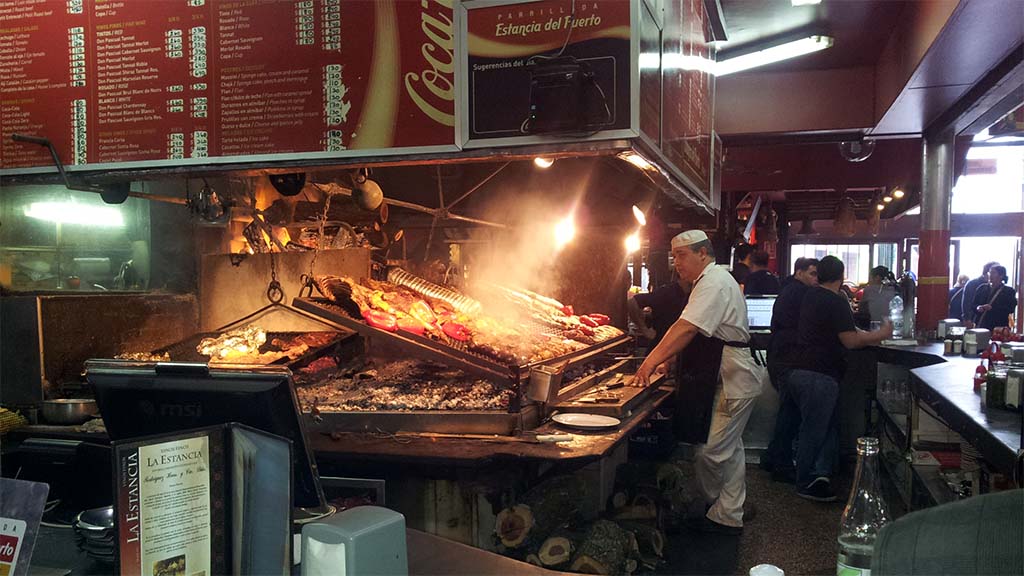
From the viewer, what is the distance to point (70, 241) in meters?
4.38

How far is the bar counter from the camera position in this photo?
7.84ft

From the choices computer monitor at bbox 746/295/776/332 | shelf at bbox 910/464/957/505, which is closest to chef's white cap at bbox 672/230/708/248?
shelf at bbox 910/464/957/505

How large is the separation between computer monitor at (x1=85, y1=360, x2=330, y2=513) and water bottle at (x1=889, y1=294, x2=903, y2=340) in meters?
6.77

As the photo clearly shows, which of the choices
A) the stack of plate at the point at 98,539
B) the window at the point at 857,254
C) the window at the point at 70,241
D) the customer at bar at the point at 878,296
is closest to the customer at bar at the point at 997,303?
the customer at bar at the point at 878,296

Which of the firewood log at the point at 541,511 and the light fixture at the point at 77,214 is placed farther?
the light fixture at the point at 77,214

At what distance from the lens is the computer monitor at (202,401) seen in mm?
1588

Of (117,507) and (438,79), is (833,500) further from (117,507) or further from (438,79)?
(117,507)

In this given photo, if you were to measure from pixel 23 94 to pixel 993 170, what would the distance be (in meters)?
20.7

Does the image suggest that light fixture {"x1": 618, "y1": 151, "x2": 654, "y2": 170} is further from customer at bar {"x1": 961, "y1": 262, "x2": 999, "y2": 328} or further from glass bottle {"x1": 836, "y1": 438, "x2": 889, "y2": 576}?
customer at bar {"x1": 961, "y1": 262, "x2": 999, "y2": 328}

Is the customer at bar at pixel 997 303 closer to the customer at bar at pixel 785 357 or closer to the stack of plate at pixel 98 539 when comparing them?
the customer at bar at pixel 785 357

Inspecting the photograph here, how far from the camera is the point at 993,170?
57.4 feet

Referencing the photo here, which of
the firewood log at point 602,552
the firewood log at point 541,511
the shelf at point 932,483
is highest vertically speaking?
the shelf at point 932,483

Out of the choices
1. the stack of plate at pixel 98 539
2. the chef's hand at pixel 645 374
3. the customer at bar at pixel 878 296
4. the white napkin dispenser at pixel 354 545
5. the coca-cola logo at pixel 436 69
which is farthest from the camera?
the customer at bar at pixel 878 296

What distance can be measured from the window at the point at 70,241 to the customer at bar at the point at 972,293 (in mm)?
11791
